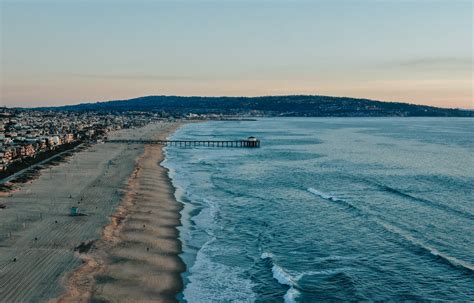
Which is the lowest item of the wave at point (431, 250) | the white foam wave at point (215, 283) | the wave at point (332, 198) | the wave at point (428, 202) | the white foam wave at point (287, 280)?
the white foam wave at point (215, 283)

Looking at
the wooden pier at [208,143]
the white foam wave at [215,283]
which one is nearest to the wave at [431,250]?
the white foam wave at [215,283]

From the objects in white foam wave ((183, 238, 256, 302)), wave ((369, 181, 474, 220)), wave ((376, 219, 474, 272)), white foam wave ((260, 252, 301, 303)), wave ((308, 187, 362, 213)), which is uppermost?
wave ((369, 181, 474, 220))

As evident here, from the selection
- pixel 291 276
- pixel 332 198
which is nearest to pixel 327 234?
pixel 291 276

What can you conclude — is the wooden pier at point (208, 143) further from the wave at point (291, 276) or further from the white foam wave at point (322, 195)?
the wave at point (291, 276)

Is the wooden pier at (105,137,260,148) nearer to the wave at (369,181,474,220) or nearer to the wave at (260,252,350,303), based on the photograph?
the wave at (369,181,474,220)

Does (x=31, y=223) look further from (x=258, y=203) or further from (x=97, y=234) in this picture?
(x=258, y=203)

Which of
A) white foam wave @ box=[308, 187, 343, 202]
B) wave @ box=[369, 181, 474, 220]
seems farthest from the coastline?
wave @ box=[369, 181, 474, 220]
